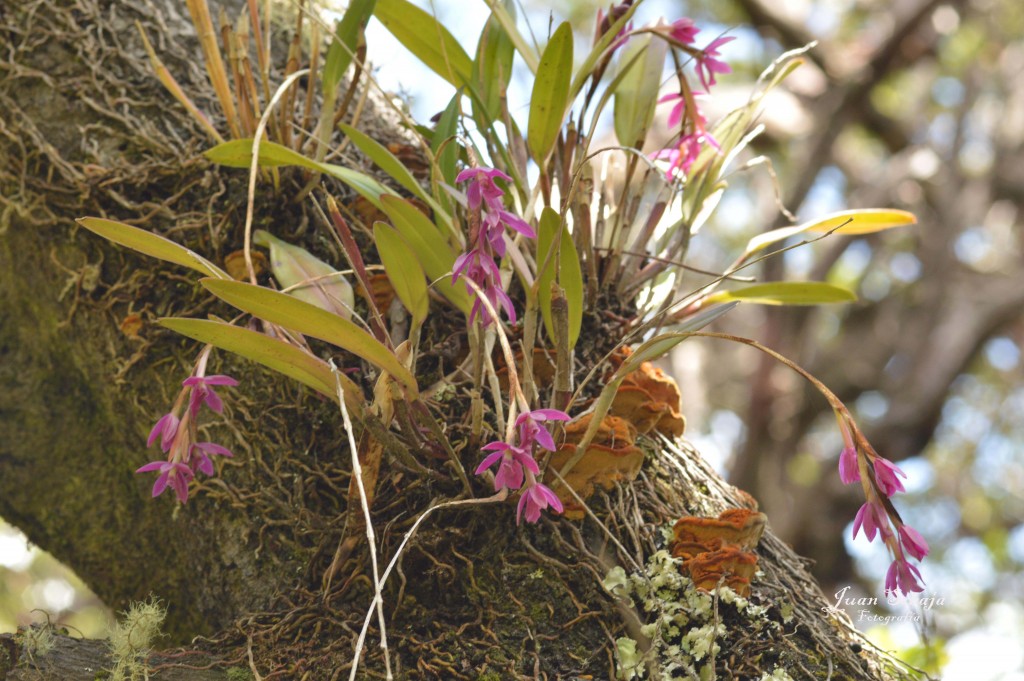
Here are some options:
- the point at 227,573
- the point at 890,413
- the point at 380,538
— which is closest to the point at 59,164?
the point at 227,573

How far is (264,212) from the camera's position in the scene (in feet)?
4.09

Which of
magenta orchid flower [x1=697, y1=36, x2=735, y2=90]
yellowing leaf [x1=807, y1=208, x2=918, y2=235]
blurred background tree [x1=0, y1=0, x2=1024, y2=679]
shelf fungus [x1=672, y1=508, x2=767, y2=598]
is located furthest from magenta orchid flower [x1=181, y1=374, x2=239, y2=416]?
blurred background tree [x1=0, y1=0, x2=1024, y2=679]

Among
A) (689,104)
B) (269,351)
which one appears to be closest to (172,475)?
(269,351)

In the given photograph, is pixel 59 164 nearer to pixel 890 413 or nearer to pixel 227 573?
pixel 227 573

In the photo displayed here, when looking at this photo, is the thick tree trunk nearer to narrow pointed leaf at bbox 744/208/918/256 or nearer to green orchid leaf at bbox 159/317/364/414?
green orchid leaf at bbox 159/317/364/414

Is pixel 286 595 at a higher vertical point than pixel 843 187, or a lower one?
lower

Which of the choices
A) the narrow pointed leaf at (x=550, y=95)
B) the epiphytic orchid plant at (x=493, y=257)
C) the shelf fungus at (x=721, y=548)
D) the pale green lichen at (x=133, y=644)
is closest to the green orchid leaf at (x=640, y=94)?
the epiphytic orchid plant at (x=493, y=257)

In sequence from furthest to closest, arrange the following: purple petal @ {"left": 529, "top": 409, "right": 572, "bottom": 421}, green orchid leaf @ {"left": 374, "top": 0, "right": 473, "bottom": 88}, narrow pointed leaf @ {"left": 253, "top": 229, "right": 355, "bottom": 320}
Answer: green orchid leaf @ {"left": 374, "top": 0, "right": 473, "bottom": 88}, narrow pointed leaf @ {"left": 253, "top": 229, "right": 355, "bottom": 320}, purple petal @ {"left": 529, "top": 409, "right": 572, "bottom": 421}

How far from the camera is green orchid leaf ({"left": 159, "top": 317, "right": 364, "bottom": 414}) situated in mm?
874

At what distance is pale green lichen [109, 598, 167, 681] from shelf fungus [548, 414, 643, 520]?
51 cm

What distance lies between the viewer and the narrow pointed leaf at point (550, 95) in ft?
3.55

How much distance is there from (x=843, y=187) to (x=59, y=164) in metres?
6.54

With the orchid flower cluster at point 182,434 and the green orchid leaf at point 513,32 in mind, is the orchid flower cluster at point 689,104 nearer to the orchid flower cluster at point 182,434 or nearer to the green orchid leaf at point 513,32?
the green orchid leaf at point 513,32

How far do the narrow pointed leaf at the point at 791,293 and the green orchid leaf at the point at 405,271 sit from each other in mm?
532
